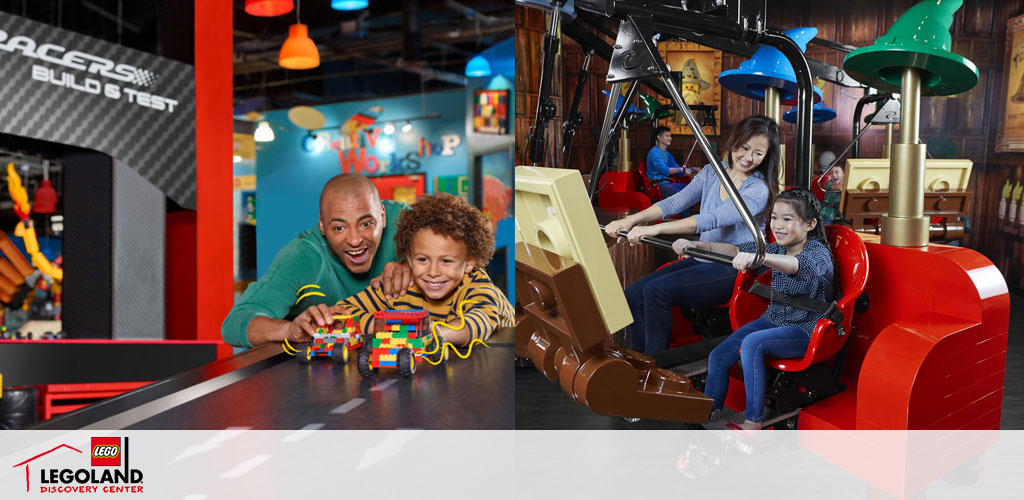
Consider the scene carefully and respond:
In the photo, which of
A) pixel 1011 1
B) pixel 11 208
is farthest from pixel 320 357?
pixel 1011 1

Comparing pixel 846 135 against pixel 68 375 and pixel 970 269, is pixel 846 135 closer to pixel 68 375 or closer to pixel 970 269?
pixel 970 269

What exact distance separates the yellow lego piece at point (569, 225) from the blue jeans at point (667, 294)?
503mm

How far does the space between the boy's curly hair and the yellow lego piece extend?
0.71m

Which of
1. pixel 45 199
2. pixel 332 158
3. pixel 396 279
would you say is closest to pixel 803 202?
pixel 396 279

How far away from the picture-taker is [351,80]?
484 cm

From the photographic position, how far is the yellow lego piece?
81 centimetres

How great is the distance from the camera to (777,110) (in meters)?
1.38

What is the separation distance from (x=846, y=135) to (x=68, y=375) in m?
2.93

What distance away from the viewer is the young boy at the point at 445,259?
5.26 ft

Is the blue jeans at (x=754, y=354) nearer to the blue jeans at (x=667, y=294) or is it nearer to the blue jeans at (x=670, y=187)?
the blue jeans at (x=667, y=294)

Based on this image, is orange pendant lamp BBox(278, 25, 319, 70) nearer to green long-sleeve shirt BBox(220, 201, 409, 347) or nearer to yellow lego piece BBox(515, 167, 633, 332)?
green long-sleeve shirt BBox(220, 201, 409, 347)

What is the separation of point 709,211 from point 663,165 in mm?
112

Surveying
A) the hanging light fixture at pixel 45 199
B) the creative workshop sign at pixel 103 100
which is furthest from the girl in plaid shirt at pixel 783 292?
the hanging light fixture at pixel 45 199
